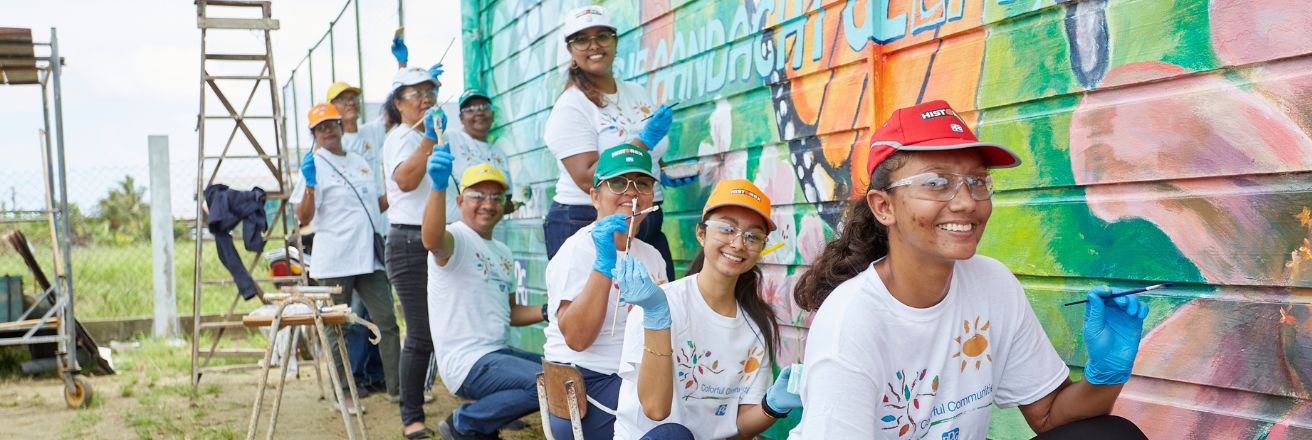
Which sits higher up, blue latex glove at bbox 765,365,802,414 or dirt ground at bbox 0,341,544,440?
blue latex glove at bbox 765,365,802,414

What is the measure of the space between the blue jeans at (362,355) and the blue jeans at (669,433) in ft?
12.6

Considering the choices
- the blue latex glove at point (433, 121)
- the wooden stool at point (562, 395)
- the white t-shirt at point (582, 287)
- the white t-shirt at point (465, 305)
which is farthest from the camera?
the blue latex glove at point (433, 121)

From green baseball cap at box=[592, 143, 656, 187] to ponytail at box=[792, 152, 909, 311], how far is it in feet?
3.97

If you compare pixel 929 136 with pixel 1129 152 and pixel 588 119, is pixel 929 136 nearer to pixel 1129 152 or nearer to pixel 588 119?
pixel 1129 152

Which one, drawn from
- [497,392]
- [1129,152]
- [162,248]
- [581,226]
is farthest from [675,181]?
[162,248]

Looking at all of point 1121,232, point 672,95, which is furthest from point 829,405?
point 672,95

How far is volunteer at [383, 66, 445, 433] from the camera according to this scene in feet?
16.2

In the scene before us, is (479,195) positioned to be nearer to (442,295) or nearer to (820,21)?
(442,295)

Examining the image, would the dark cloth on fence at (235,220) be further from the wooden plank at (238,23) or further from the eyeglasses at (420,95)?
the eyeglasses at (420,95)

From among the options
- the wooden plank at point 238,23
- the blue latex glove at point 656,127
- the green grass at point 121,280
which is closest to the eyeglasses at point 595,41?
the blue latex glove at point 656,127

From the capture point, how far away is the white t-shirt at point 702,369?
2.82 meters

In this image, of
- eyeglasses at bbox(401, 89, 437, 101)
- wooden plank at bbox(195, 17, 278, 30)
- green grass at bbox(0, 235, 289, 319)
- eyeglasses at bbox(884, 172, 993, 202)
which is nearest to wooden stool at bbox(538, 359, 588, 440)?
eyeglasses at bbox(884, 172, 993, 202)

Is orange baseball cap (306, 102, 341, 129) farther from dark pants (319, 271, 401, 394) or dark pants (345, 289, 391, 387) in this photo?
dark pants (345, 289, 391, 387)

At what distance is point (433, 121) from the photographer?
5.03 metres
